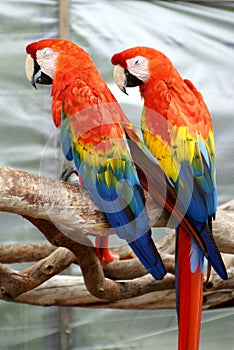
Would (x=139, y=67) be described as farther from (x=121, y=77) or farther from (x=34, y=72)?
(x=34, y=72)

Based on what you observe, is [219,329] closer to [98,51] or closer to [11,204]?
[98,51]

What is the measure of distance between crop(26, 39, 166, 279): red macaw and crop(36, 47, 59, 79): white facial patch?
0.03m

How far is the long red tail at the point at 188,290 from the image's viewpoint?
1231 millimetres

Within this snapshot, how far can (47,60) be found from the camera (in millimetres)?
1253

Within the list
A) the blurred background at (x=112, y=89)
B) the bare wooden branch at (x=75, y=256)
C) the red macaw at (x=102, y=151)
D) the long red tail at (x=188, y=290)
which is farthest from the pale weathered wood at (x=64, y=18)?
the long red tail at (x=188, y=290)

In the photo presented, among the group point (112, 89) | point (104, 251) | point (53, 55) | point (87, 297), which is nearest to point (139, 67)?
point (53, 55)

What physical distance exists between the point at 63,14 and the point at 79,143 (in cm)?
89

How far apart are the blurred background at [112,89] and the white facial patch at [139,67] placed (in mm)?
649

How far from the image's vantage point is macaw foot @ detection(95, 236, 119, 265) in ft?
4.69

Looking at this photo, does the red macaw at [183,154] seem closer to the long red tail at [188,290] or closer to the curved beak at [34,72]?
the long red tail at [188,290]

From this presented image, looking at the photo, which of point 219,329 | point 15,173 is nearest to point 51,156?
point 219,329

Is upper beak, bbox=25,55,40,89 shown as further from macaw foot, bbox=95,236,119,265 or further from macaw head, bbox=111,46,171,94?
macaw foot, bbox=95,236,119,265

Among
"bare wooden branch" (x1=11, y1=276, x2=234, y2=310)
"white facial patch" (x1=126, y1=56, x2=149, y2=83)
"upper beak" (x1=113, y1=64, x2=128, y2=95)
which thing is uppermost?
"white facial patch" (x1=126, y1=56, x2=149, y2=83)

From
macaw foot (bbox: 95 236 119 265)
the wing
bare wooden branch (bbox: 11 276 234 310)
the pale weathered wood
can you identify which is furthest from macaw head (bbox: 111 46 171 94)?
the pale weathered wood
